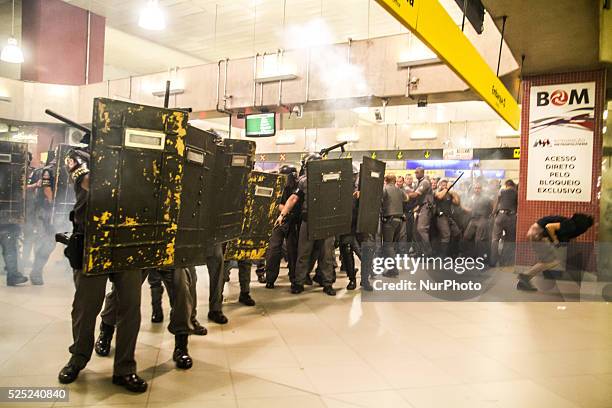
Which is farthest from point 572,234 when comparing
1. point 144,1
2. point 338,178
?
point 144,1

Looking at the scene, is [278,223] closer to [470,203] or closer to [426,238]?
[426,238]

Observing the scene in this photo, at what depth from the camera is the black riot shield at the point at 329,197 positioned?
4.53 m

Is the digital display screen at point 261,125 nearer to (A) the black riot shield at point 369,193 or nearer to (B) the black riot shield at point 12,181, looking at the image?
(A) the black riot shield at point 369,193

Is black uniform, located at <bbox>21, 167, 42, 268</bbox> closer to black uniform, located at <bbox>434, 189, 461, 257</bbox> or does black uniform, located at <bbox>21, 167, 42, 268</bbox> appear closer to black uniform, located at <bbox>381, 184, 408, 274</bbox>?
black uniform, located at <bbox>381, 184, 408, 274</bbox>

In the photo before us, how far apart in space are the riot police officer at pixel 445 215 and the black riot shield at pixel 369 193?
2134mm

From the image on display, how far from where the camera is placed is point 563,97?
255 inches

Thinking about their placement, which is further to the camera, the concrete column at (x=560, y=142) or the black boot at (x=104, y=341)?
the concrete column at (x=560, y=142)

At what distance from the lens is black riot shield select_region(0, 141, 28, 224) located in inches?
185

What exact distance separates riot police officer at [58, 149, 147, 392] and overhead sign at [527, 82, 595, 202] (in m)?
5.99

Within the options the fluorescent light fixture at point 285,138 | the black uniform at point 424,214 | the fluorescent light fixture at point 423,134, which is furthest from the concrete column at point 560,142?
the fluorescent light fixture at point 285,138

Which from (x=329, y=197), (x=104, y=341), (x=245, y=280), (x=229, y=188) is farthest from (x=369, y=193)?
(x=104, y=341)

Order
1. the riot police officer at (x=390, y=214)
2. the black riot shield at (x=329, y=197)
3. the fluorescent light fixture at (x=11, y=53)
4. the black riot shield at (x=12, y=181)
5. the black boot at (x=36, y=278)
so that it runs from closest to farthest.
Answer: the black riot shield at (x=329, y=197) < the black riot shield at (x=12, y=181) < the black boot at (x=36, y=278) < the riot police officer at (x=390, y=214) < the fluorescent light fixture at (x=11, y=53)

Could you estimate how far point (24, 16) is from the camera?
31.9 feet

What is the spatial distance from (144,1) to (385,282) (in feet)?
25.9
